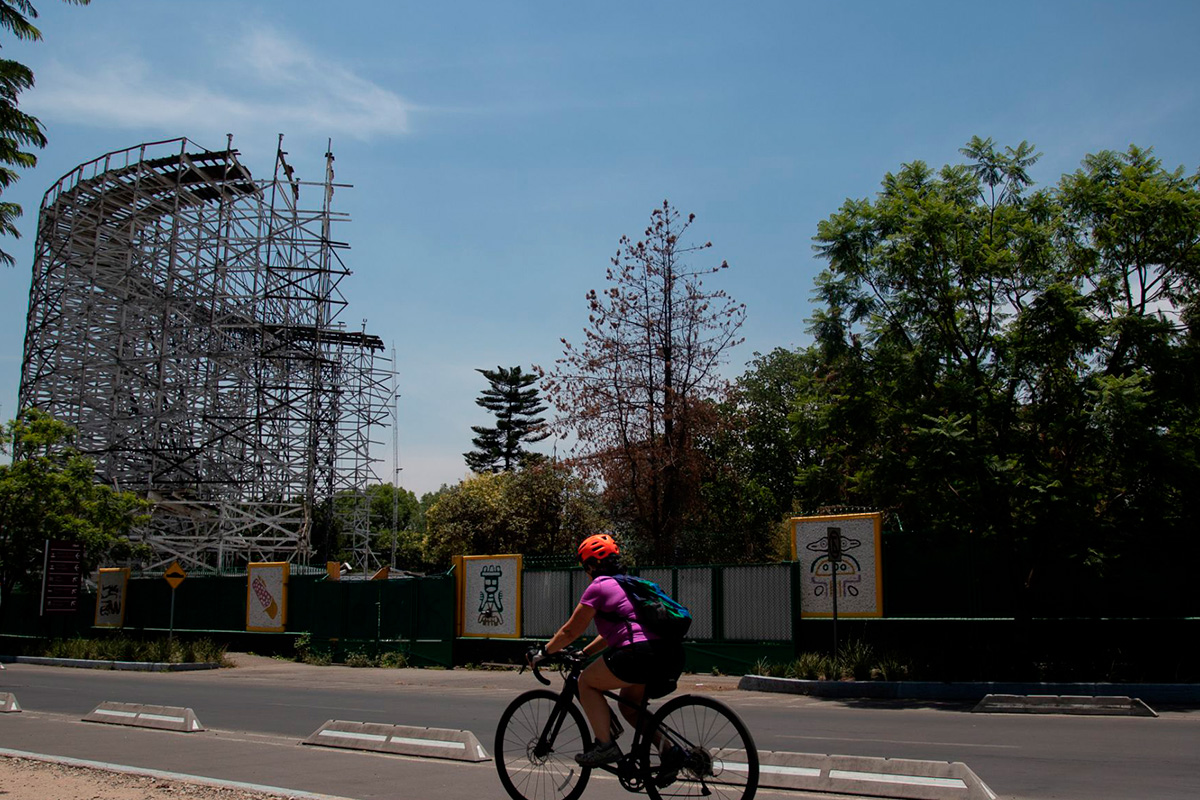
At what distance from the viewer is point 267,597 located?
2917cm

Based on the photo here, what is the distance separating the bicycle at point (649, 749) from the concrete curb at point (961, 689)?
408 inches

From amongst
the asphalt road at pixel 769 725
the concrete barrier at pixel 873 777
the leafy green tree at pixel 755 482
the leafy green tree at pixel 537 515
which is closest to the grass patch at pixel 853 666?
the asphalt road at pixel 769 725

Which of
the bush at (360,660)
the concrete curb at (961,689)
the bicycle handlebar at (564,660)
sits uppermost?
the bicycle handlebar at (564,660)

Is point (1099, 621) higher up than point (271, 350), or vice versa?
point (271, 350)

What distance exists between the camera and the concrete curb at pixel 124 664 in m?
25.5

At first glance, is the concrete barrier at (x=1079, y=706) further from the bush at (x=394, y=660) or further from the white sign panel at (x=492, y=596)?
the bush at (x=394, y=660)

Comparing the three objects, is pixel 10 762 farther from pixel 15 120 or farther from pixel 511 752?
pixel 15 120

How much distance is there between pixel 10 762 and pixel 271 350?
41.1m

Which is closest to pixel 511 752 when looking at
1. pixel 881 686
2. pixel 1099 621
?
pixel 881 686

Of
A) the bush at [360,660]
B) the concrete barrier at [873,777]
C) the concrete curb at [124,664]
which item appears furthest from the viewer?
the bush at [360,660]

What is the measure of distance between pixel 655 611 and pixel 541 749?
1383 mm

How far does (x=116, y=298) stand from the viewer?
155ft

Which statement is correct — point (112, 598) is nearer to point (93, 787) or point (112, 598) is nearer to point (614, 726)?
point (93, 787)

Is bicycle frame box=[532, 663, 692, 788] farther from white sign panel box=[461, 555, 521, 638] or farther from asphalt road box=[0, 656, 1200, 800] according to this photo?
white sign panel box=[461, 555, 521, 638]
